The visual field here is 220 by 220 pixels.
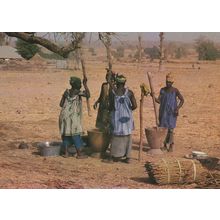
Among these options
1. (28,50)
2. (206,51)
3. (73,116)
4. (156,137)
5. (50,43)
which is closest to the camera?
(73,116)

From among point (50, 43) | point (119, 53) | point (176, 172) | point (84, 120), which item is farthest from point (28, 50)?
point (176, 172)

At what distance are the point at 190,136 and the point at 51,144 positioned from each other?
3.23 m

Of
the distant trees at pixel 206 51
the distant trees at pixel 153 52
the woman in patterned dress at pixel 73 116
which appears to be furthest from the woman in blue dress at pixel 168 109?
the distant trees at pixel 153 52

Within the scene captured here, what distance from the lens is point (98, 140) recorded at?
354 inches

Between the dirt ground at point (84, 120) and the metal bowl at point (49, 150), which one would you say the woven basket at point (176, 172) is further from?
the metal bowl at point (49, 150)

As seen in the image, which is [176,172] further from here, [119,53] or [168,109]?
[119,53]

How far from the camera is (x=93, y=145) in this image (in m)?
9.03

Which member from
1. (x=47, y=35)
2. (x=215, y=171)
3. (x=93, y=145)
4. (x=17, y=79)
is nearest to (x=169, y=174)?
(x=215, y=171)

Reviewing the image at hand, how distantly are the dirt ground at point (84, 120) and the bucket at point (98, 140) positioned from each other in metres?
0.24

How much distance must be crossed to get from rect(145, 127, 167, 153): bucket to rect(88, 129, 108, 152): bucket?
2.89 ft

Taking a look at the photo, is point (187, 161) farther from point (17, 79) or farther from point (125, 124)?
point (17, 79)

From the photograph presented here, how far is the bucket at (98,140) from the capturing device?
29.4ft

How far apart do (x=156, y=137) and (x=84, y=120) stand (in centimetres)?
371

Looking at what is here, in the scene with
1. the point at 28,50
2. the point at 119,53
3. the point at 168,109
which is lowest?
the point at 168,109
